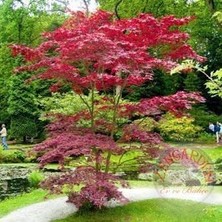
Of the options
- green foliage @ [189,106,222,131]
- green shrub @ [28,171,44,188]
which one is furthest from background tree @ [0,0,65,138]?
green shrub @ [28,171,44,188]

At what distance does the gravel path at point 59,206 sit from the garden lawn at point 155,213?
0.38 m

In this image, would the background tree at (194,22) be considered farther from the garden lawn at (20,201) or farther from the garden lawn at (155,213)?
the garden lawn at (155,213)

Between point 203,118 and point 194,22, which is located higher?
point 194,22

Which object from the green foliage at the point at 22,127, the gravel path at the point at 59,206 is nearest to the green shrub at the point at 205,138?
the green foliage at the point at 22,127

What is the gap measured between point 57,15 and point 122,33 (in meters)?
24.8

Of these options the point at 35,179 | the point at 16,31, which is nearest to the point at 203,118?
the point at 16,31

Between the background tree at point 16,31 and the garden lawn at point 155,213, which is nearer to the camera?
the garden lawn at point 155,213

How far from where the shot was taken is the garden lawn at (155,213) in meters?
8.41

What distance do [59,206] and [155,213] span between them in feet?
6.65

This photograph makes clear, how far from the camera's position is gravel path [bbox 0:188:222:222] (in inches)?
348

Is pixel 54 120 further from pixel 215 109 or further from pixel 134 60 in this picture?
pixel 215 109

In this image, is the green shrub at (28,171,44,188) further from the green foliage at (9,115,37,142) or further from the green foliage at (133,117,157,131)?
the green foliage at (9,115,37,142)

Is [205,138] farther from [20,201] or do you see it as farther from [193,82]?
[20,201]

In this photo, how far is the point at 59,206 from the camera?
31.4ft
